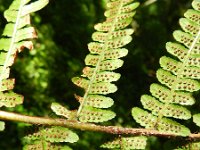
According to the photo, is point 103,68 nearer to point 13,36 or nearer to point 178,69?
point 178,69

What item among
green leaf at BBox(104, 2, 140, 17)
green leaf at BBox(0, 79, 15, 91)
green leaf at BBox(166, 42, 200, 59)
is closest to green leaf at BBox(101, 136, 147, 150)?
green leaf at BBox(166, 42, 200, 59)

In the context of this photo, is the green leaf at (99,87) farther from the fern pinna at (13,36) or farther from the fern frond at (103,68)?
the fern pinna at (13,36)

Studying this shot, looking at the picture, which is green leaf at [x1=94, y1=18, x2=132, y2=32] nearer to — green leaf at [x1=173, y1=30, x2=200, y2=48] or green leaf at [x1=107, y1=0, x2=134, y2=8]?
green leaf at [x1=107, y1=0, x2=134, y2=8]

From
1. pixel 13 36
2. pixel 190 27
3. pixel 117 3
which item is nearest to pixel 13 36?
pixel 13 36

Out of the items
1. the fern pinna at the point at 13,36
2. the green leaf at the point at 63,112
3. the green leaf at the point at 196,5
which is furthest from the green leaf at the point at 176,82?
the fern pinna at the point at 13,36

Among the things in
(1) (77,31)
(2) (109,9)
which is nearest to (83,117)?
(2) (109,9)

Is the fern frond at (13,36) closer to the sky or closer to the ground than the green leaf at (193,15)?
closer to the ground
